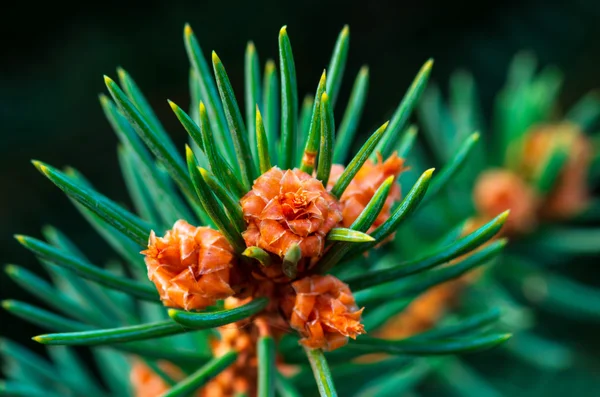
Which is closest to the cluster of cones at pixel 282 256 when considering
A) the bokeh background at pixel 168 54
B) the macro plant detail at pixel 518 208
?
the macro plant detail at pixel 518 208

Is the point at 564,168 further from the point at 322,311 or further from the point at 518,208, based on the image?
the point at 322,311

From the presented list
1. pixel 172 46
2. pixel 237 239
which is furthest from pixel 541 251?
pixel 172 46

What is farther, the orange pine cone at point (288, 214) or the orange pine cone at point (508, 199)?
the orange pine cone at point (508, 199)

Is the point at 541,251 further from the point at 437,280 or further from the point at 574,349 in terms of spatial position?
the point at 574,349

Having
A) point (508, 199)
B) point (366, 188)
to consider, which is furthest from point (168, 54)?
point (366, 188)

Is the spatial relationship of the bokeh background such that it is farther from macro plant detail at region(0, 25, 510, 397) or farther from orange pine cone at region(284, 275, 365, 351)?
orange pine cone at region(284, 275, 365, 351)

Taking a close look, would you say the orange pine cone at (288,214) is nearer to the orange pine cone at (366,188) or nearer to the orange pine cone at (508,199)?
the orange pine cone at (366,188)
